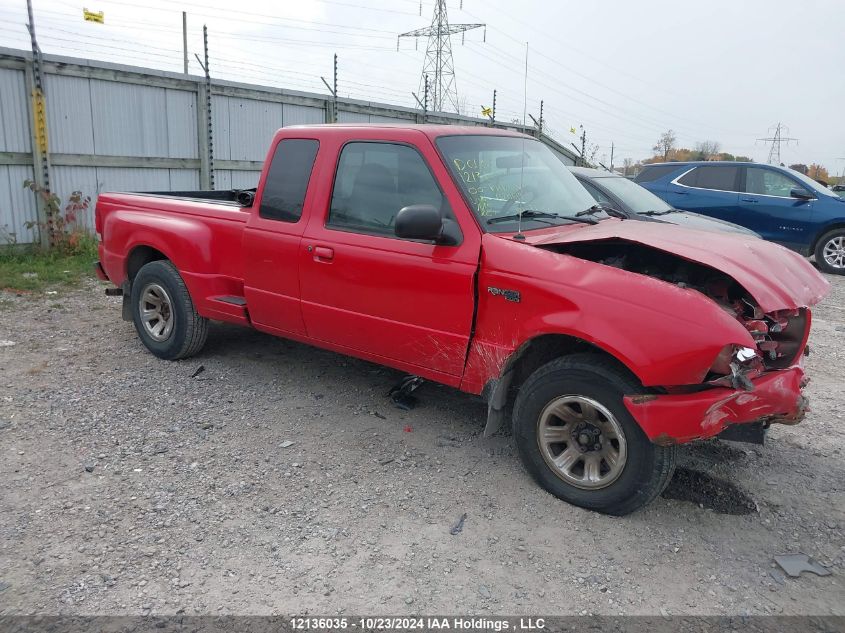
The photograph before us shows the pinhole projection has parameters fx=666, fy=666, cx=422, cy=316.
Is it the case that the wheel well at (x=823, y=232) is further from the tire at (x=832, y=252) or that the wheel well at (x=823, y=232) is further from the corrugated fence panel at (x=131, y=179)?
the corrugated fence panel at (x=131, y=179)

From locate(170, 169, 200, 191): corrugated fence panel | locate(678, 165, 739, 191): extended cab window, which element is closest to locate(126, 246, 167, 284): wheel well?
locate(170, 169, 200, 191): corrugated fence panel

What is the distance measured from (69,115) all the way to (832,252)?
12457 millimetres

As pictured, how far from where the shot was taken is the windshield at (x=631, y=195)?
26.1 ft

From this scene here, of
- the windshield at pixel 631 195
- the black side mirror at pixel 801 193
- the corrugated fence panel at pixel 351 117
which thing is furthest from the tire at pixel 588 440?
the corrugated fence panel at pixel 351 117

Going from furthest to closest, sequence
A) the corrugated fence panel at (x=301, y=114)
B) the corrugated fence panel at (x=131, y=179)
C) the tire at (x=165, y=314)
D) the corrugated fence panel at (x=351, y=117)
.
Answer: the corrugated fence panel at (x=351, y=117), the corrugated fence panel at (x=301, y=114), the corrugated fence panel at (x=131, y=179), the tire at (x=165, y=314)

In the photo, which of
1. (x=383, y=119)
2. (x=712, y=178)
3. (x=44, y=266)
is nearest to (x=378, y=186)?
(x=44, y=266)

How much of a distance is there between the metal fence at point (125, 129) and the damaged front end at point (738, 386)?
8412 millimetres

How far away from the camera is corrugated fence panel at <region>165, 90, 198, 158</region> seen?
1080cm

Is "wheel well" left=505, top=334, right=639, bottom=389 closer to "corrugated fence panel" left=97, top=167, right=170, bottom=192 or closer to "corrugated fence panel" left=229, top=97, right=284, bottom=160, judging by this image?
"corrugated fence panel" left=97, top=167, right=170, bottom=192

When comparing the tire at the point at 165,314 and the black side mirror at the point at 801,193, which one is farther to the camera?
the black side mirror at the point at 801,193

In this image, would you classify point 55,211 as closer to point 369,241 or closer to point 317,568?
point 369,241

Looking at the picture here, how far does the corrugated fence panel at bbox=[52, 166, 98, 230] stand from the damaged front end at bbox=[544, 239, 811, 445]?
8483 mm

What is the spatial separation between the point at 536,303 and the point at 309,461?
1682mm

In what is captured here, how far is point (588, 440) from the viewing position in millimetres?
3480
